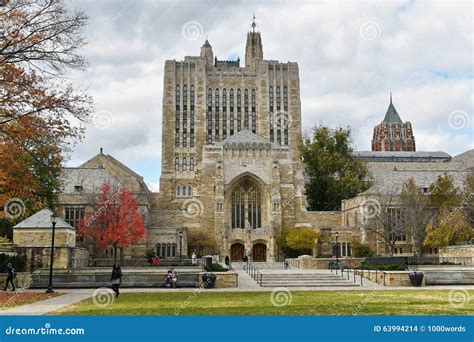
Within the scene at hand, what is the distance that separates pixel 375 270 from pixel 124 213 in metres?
25.1

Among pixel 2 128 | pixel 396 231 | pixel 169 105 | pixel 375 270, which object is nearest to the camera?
pixel 2 128

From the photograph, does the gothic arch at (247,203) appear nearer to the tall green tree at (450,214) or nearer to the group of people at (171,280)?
the tall green tree at (450,214)

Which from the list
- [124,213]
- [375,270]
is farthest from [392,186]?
Result: [375,270]

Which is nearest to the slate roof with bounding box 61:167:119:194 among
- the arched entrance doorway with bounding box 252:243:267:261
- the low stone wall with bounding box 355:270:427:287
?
the arched entrance doorway with bounding box 252:243:267:261

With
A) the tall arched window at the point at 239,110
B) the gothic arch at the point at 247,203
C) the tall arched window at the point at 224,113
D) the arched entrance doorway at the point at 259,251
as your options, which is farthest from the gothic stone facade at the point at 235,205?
the tall arched window at the point at 239,110

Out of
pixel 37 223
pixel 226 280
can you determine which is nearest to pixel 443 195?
pixel 226 280

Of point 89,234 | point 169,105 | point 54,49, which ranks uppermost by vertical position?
point 169,105

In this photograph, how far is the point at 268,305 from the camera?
16.5 meters

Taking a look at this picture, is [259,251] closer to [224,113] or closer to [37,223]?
[37,223]

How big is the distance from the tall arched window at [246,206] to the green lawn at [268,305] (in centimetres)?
3710

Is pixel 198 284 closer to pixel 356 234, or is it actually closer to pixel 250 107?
pixel 356 234

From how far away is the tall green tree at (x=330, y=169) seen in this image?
64938 millimetres

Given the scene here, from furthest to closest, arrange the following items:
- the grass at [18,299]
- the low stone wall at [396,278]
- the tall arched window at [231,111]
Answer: the tall arched window at [231,111] < the low stone wall at [396,278] < the grass at [18,299]

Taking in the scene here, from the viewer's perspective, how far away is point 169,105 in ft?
269
